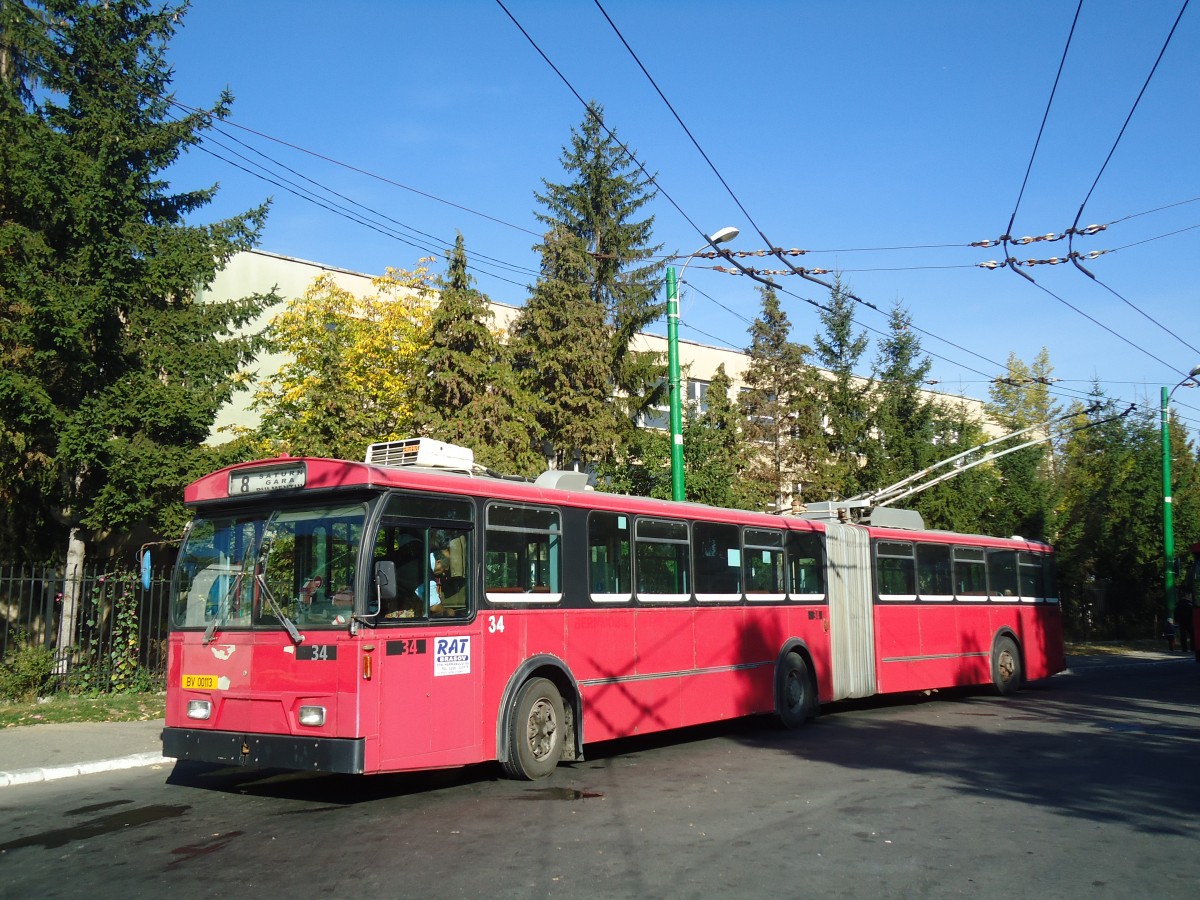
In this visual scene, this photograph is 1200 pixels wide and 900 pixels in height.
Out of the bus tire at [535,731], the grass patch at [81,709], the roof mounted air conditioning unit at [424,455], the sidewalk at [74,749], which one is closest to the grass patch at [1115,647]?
the bus tire at [535,731]

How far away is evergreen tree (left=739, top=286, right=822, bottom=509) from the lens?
3931 cm

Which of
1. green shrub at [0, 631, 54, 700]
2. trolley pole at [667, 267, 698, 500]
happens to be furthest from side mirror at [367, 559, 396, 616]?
green shrub at [0, 631, 54, 700]

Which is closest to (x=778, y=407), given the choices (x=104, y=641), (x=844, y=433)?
(x=844, y=433)

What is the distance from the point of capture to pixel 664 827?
7.97 metres

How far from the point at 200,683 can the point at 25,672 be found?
7.71 m

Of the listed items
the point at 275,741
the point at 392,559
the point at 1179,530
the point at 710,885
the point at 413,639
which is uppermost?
the point at 1179,530

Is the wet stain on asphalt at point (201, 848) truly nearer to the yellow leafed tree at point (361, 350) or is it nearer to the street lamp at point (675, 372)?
Answer: the street lamp at point (675, 372)

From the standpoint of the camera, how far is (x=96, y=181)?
15805mm

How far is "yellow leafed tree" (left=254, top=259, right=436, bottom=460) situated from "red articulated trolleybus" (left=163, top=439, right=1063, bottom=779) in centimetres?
1048

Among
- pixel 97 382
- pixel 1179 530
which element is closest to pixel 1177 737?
pixel 97 382

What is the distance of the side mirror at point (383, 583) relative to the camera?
8492 millimetres

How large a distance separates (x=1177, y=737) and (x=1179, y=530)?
3007 centimetres

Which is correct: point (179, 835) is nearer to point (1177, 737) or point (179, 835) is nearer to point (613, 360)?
point (1177, 737)

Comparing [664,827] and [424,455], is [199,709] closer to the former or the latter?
[424,455]
